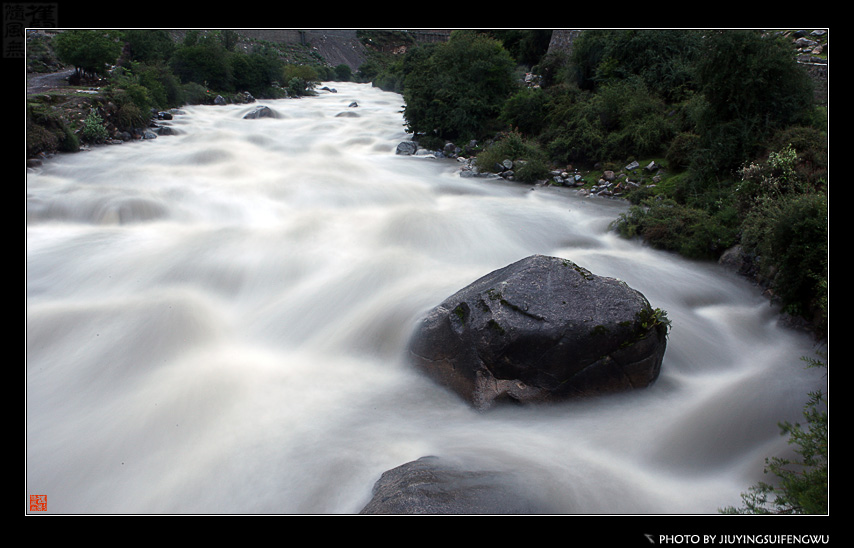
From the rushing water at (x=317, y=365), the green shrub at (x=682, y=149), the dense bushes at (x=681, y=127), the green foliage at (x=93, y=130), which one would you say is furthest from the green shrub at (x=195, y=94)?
the green shrub at (x=682, y=149)

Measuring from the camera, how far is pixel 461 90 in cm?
1850

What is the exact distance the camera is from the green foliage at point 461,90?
1812 centimetres

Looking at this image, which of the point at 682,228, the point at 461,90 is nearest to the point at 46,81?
the point at 461,90

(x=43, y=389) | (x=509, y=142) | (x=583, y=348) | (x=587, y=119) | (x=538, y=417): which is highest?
(x=587, y=119)

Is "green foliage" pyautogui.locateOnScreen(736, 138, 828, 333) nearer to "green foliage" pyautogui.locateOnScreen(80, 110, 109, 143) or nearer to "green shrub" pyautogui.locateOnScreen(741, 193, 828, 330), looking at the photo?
"green shrub" pyautogui.locateOnScreen(741, 193, 828, 330)

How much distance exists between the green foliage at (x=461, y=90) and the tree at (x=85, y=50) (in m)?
13.8

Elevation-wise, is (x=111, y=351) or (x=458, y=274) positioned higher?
(x=458, y=274)

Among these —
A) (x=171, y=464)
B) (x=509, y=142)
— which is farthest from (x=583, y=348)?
(x=509, y=142)

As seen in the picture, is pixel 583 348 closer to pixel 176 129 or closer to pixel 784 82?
pixel 784 82

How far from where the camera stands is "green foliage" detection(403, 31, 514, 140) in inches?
714

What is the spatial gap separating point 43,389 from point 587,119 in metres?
14.5

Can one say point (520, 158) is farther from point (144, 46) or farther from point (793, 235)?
point (144, 46)

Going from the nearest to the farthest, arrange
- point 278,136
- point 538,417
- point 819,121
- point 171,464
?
point 171,464 → point 538,417 → point 819,121 → point 278,136

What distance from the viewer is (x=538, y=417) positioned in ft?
16.2
